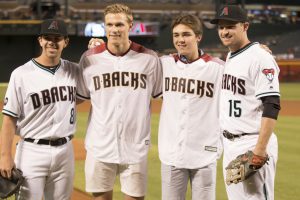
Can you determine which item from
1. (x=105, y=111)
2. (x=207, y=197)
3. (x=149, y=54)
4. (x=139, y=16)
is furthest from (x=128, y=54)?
(x=139, y=16)

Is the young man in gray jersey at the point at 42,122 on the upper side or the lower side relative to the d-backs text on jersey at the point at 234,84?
lower

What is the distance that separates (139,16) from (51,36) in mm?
28670

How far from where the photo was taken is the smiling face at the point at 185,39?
154 inches

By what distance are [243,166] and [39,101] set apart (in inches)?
59.3

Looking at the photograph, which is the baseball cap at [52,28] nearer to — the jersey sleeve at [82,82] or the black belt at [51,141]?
the jersey sleeve at [82,82]

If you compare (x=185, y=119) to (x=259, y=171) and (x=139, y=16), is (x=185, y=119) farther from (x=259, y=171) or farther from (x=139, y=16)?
(x=139, y=16)

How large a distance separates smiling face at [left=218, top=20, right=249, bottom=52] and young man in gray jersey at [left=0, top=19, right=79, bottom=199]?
115 cm

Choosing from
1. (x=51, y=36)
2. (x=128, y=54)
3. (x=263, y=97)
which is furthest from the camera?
(x=128, y=54)

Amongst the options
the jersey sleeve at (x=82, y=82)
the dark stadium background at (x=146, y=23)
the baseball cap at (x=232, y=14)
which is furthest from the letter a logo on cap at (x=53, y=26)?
the dark stadium background at (x=146, y=23)

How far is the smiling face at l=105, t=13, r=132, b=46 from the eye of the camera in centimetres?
390

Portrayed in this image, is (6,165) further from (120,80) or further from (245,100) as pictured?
(245,100)

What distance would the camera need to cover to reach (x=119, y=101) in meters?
4.01

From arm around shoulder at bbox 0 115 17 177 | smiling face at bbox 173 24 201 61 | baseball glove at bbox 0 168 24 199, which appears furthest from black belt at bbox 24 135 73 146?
smiling face at bbox 173 24 201 61

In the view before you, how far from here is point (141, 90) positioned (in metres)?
4.04
